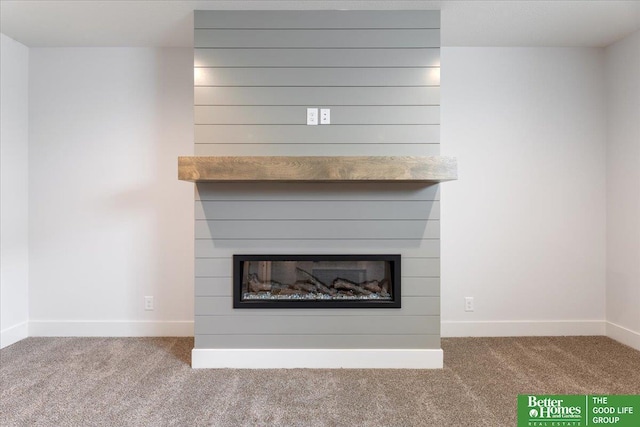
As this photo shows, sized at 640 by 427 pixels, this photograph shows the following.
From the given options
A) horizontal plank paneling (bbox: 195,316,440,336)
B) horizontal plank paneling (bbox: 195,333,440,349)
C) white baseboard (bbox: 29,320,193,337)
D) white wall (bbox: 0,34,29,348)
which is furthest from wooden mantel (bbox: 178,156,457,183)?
white wall (bbox: 0,34,29,348)

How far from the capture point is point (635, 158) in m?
3.02

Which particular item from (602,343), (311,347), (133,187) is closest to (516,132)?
(602,343)

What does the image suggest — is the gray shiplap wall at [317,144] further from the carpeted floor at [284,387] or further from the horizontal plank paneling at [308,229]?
the carpeted floor at [284,387]

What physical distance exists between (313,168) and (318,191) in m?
0.31

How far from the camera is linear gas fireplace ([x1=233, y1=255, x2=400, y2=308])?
2688 mm

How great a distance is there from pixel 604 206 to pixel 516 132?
1009mm

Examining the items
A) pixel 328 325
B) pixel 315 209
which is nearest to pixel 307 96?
pixel 315 209

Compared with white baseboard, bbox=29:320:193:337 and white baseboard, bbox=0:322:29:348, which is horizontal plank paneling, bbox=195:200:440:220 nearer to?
white baseboard, bbox=29:320:193:337

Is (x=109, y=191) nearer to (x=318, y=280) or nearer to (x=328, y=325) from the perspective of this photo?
(x=318, y=280)

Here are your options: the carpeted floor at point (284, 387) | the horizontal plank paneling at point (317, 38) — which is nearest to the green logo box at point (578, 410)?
the carpeted floor at point (284, 387)

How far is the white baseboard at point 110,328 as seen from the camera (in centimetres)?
328

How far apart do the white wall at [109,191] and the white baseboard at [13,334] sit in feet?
0.24

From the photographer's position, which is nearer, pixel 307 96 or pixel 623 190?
pixel 307 96

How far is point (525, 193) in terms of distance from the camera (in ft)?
10.9
